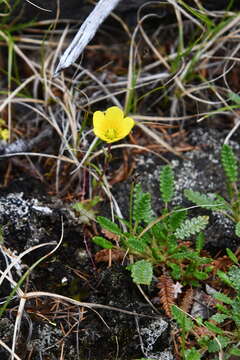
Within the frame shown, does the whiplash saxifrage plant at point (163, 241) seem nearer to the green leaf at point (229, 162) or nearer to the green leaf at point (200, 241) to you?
the green leaf at point (200, 241)

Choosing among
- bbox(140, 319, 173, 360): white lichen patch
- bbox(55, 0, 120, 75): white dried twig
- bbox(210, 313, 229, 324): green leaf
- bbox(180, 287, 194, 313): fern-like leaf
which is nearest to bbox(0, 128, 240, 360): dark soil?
bbox(140, 319, 173, 360): white lichen patch

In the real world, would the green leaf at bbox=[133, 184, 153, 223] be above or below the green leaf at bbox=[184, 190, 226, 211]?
above

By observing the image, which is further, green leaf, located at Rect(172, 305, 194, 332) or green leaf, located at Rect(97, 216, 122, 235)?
green leaf, located at Rect(97, 216, 122, 235)

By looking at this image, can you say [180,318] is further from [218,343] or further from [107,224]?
[107,224]

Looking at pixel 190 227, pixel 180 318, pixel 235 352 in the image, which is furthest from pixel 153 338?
pixel 190 227

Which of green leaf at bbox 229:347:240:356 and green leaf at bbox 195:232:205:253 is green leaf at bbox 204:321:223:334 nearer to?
green leaf at bbox 229:347:240:356

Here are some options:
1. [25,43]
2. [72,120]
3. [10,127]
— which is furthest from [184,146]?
[25,43]

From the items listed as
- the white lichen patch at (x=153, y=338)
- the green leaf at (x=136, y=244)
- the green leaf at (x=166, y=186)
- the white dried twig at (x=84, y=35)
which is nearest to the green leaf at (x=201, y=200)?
the green leaf at (x=166, y=186)
